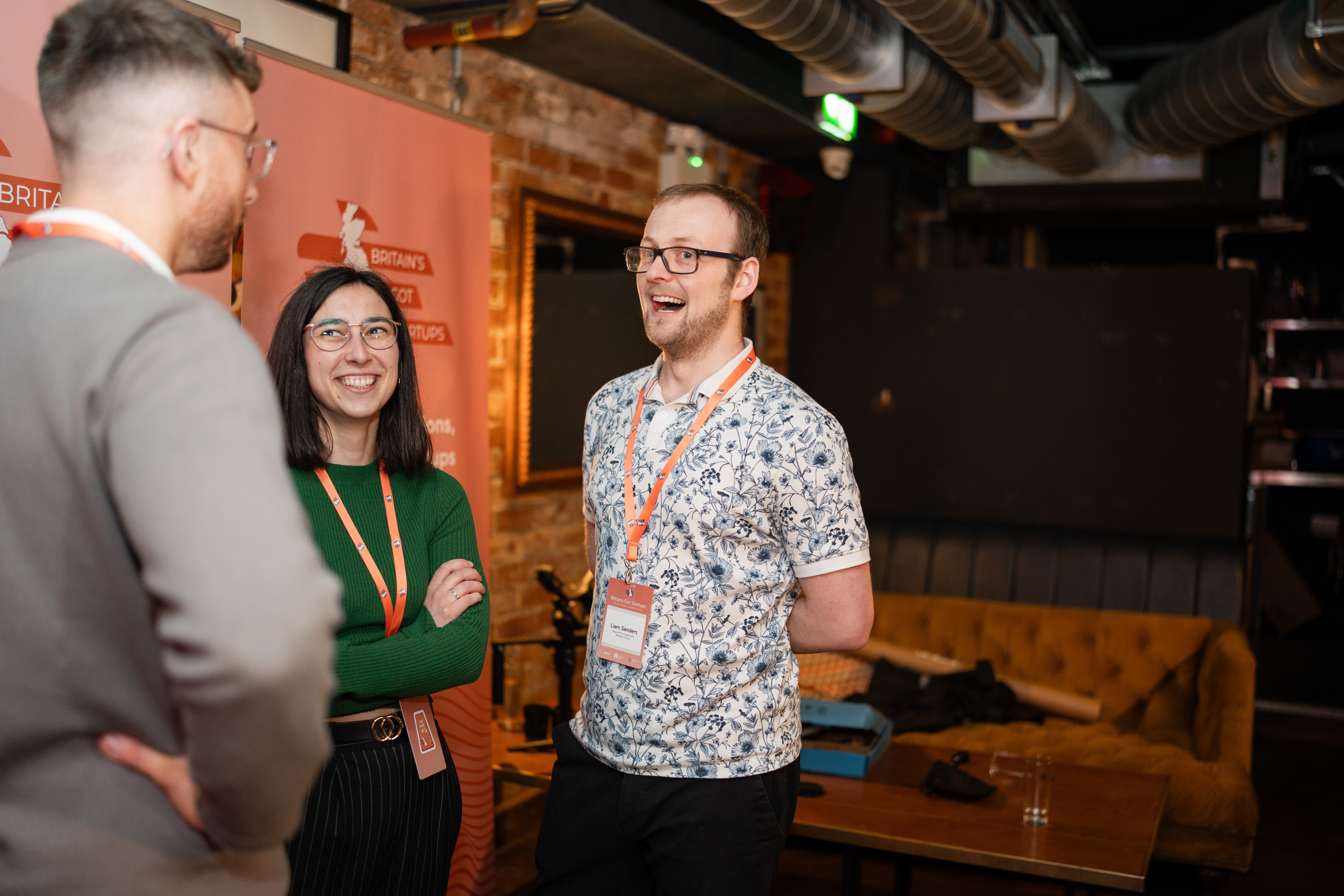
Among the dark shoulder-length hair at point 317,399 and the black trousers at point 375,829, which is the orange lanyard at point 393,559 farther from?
the black trousers at point 375,829

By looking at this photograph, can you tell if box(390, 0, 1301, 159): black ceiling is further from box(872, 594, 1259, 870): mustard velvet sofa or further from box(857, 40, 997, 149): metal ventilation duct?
box(872, 594, 1259, 870): mustard velvet sofa

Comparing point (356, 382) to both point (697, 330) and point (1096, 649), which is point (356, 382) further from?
point (1096, 649)

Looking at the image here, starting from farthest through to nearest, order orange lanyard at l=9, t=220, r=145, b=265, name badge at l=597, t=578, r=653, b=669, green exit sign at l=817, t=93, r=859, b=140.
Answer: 1. green exit sign at l=817, t=93, r=859, b=140
2. name badge at l=597, t=578, r=653, b=669
3. orange lanyard at l=9, t=220, r=145, b=265

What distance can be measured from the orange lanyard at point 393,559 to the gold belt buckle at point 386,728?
0.14m

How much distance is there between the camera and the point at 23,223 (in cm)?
101

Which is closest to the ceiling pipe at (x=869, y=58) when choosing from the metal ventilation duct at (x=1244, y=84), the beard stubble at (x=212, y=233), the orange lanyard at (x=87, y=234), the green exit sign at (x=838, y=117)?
the green exit sign at (x=838, y=117)

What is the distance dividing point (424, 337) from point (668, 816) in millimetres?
1393

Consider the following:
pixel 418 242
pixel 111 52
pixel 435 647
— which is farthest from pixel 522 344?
pixel 111 52

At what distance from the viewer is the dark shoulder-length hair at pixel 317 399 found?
1780 mm

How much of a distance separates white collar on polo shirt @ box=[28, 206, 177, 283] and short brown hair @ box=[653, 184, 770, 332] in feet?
3.45

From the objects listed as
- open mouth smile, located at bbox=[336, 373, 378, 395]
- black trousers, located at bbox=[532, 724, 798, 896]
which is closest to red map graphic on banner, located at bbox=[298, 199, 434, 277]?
open mouth smile, located at bbox=[336, 373, 378, 395]

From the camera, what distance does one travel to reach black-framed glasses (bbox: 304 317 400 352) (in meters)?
1.81

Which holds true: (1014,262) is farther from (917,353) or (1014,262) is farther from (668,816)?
(668,816)

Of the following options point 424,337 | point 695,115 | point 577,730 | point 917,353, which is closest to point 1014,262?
point 917,353
